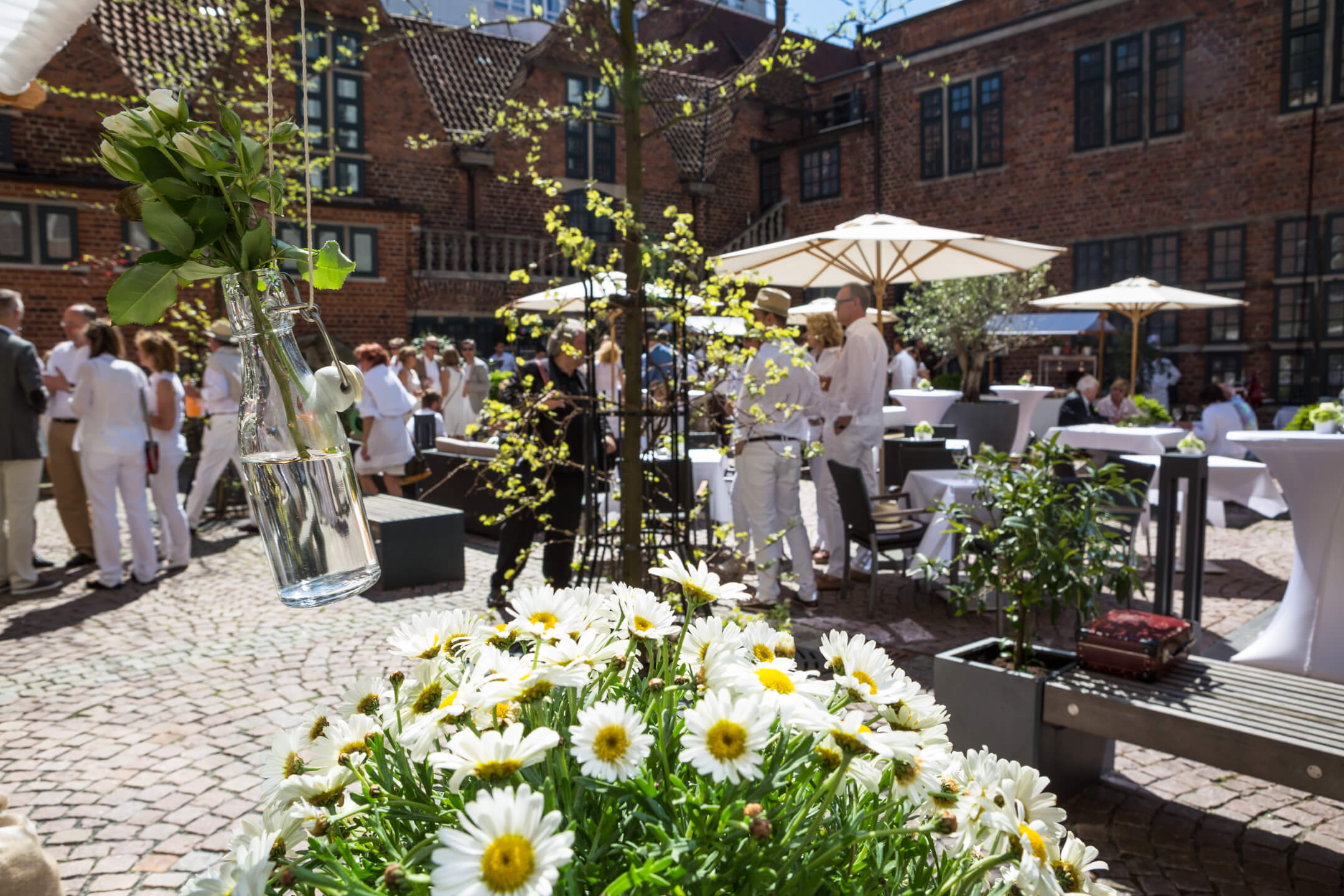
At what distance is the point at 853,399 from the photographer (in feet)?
21.8

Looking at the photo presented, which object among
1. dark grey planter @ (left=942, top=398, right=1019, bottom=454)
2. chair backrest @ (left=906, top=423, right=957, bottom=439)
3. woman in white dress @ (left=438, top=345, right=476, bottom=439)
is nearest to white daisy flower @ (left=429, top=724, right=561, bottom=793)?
chair backrest @ (left=906, top=423, right=957, bottom=439)

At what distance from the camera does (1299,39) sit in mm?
15195

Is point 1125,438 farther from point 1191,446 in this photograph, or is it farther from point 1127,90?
point 1127,90

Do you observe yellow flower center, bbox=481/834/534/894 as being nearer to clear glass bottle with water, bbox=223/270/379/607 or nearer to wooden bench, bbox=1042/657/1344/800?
clear glass bottle with water, bbox=223/270/379/607

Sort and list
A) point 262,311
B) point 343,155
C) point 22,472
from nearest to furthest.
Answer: point 262,311 → point 22,472 → point 343,155

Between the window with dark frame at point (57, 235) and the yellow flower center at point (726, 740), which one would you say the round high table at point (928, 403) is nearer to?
the yellow flower center at point (726, 740)

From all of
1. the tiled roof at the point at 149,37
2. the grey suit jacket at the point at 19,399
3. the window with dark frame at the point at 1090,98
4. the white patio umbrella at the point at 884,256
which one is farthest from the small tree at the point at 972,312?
the grey suit jacket at the point at 19,399

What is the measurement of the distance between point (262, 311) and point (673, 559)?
530 mm

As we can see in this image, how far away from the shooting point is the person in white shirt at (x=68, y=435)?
722 centimetres

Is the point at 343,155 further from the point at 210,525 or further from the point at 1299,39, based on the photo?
the point at 1299,39

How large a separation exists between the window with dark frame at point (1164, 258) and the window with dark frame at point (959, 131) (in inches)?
160

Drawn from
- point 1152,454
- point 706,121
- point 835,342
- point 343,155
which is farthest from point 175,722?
point 706,121

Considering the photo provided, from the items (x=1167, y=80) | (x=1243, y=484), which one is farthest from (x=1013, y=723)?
(x=1167, y=80)

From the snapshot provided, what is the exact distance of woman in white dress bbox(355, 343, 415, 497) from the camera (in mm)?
8453
